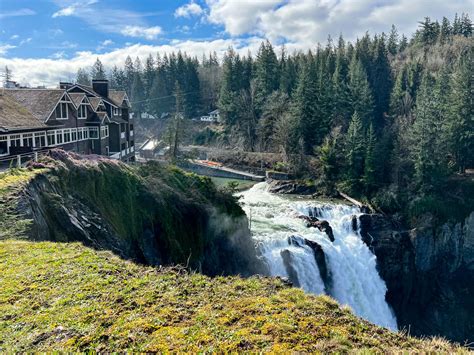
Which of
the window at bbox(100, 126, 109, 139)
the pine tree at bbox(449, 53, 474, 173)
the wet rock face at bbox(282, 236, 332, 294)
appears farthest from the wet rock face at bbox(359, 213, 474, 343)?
the window at bbox(100, 126, 109, 139)

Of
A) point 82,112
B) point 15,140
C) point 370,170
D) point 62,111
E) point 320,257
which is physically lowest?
point 320,257

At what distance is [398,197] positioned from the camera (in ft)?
131

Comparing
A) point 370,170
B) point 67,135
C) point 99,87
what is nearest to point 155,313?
point 67,135

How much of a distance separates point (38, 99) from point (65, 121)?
241 cm

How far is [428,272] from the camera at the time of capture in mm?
36625

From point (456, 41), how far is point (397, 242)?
68.4 metres

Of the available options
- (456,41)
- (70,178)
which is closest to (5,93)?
(70,178)

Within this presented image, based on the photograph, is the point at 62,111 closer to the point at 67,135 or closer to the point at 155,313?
the point at 67,135

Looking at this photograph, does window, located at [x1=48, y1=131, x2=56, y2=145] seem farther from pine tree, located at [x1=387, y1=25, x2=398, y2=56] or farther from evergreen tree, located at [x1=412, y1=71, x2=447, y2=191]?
pine tree, located at [x1=387, y1=25, x2=398, y2=56]

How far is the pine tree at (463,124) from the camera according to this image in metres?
42.3

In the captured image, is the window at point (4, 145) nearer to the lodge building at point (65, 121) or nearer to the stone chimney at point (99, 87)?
the lodge building at point (65, 121)

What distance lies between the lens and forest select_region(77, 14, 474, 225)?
40.4m

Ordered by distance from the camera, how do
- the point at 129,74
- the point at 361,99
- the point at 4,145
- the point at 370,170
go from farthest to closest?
the point at 129,74
the point at 361,99
the point at 370,170
the point at 4,145

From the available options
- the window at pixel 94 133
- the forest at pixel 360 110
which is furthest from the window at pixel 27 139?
the forest at pixel 360 110
